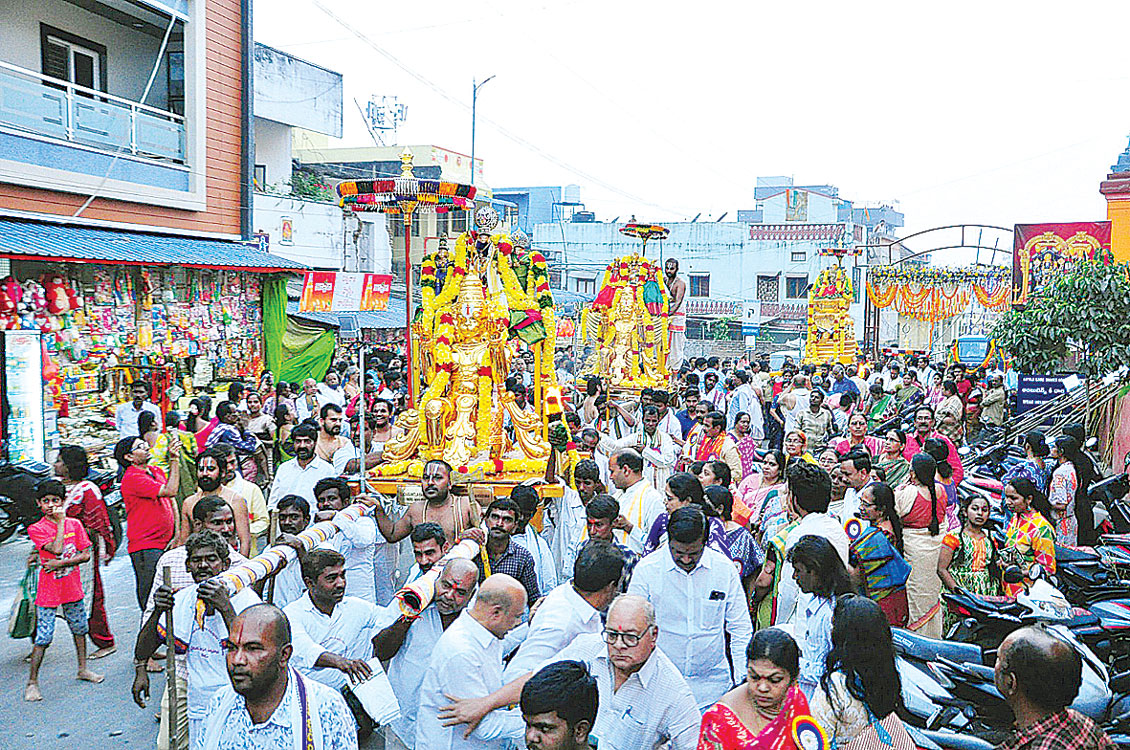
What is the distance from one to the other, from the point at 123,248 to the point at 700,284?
29.4 meters

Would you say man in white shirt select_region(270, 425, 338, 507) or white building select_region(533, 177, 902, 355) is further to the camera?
white building select_region(533, 177, 902, 355)

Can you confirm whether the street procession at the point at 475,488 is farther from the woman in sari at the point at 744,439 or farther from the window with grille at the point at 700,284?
the window with grille at the point at 700,284

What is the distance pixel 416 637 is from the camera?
4.37 metres

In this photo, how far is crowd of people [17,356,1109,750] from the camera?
10.3 feet

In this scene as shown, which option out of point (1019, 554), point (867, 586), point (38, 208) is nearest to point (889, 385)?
point (1019, 554)

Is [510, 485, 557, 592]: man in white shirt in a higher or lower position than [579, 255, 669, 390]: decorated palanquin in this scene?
lower

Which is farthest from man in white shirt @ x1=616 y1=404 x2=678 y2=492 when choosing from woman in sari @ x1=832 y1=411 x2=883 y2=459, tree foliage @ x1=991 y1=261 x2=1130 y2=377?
tree foliage @ x1=991 y1=261 x2=1130 y2=377

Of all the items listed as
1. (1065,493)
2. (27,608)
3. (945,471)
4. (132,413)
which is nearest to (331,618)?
(27,608)

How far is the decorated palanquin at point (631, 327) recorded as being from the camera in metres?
15.6

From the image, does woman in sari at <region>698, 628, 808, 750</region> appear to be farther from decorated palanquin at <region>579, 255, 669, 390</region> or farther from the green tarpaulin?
the green tarpaulin

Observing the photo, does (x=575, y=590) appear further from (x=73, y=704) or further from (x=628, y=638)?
(x=73, y=704)

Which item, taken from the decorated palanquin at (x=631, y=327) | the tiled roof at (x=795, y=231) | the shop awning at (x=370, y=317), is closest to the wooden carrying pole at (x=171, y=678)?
the decorated palanquin at (x=631, y=327)

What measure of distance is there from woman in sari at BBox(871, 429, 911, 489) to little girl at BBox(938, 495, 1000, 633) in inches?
47.3

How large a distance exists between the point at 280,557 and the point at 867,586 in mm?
3017
